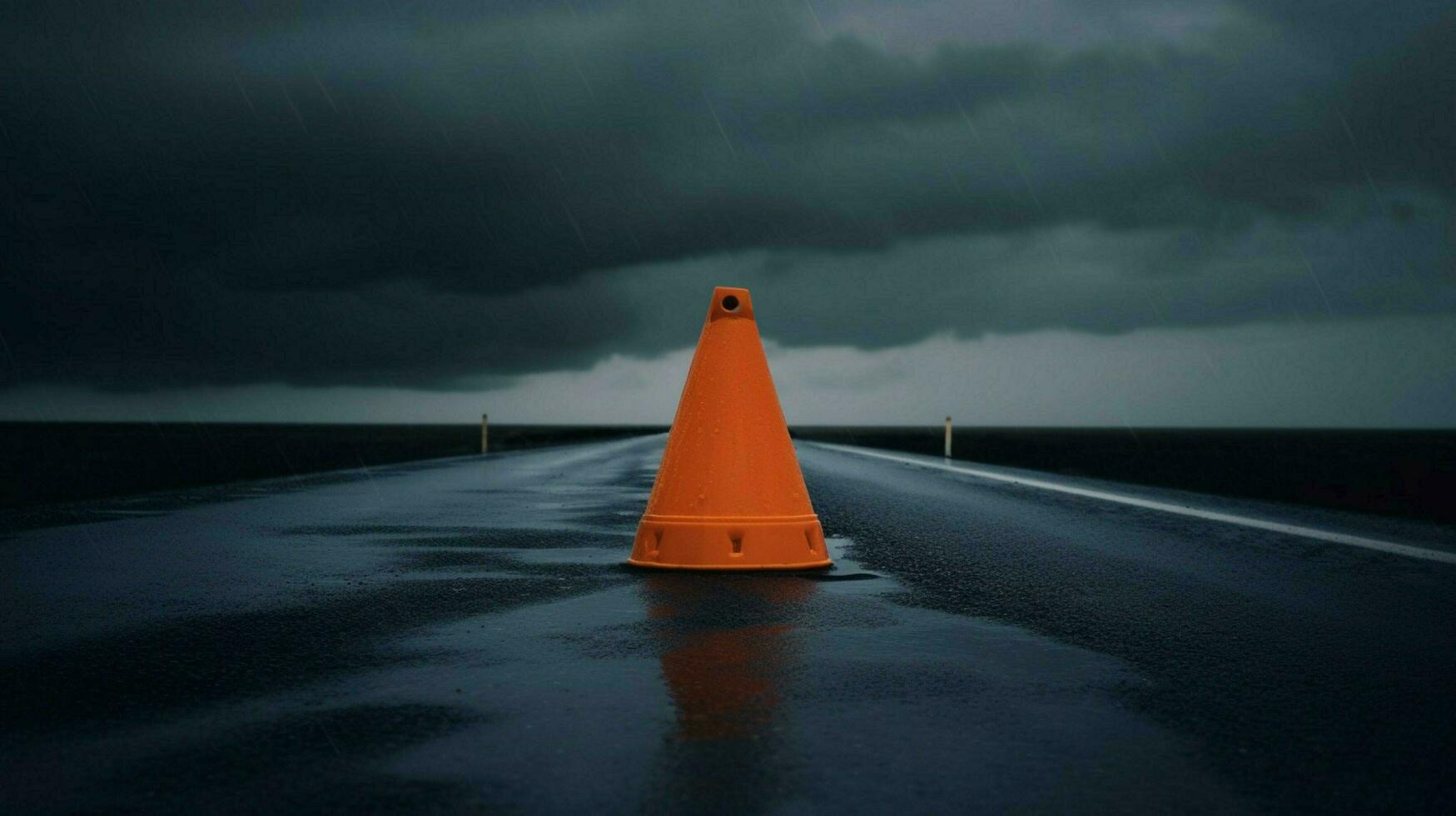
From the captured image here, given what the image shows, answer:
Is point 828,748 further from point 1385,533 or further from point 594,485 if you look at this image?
point 594,485

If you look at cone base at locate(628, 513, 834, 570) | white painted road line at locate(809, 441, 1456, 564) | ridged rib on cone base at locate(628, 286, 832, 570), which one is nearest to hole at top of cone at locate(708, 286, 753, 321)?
ridged rib on cone base at locate(628, 286, 832, 570)

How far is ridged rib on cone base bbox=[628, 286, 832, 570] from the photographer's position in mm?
7438

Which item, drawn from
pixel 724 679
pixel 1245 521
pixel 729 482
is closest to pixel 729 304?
pixel 729 482

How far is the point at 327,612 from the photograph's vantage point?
586 cm

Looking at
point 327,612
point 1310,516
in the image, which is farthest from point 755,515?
point 1310,516

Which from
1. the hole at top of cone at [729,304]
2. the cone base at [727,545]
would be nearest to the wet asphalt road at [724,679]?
the cone base at [727,545]

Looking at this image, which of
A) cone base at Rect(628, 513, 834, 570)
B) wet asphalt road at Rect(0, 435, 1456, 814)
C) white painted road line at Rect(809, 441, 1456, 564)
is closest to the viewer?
wet asphalt road at Rect(0, 435, 1456, 814)

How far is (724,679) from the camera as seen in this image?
423 centimetres

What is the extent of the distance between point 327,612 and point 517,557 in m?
2.32

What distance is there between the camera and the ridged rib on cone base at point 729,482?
744 centimetres

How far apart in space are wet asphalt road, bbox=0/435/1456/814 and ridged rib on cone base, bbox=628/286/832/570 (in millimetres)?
348

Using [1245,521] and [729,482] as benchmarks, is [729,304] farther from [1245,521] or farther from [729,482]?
[1245,521]

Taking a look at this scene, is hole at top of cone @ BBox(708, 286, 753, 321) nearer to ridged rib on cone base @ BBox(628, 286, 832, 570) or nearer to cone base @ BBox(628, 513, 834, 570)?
ridged rib on cone base @ BBox(628, 286, 832, 570)

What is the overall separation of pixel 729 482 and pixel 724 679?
3.36m
